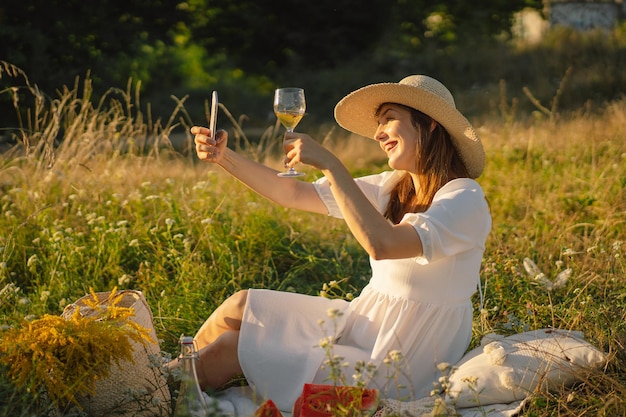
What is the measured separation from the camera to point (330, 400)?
118 inches

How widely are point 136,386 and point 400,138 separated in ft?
4.48

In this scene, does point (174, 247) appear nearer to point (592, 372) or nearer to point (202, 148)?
point (202, 148)

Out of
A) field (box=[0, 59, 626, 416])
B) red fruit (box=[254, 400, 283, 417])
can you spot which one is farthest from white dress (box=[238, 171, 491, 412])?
field (box=[0, 59, 626, 416])

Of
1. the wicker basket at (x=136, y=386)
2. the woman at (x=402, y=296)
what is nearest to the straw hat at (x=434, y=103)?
the woman at (x=402, y=296)

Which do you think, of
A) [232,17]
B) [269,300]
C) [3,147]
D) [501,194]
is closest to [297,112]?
[269,300]

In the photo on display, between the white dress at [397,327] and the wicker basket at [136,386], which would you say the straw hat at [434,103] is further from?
the wicker basket at [136,386]

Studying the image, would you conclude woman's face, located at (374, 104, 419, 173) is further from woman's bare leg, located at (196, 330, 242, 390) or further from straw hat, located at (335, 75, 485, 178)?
woman's bare leg, located at (196, 330, 242, 390)

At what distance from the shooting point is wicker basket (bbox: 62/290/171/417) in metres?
3.11

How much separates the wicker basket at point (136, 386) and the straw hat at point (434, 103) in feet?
3.96

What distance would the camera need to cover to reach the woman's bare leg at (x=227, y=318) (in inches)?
140

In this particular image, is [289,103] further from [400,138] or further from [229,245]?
[229,245]

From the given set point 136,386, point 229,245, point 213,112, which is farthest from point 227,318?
point 229,245

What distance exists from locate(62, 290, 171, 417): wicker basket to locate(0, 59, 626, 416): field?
0.76 metres

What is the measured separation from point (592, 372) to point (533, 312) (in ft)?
2.68
